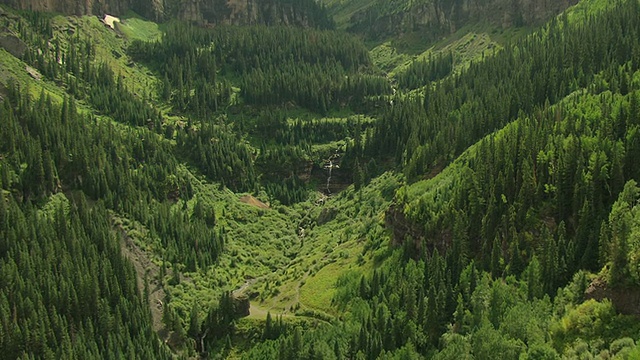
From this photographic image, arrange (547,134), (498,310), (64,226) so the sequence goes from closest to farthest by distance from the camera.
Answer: (498,310), (547,134), (64,226)

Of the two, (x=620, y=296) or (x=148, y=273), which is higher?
(x=620, y=296)

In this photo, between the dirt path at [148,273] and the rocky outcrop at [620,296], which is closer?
the rocky outcrop at [620,296]

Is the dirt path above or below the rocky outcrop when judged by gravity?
below

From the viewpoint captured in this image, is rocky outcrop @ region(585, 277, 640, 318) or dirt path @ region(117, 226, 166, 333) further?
dirt path @ region(117, 226, 166, 333)

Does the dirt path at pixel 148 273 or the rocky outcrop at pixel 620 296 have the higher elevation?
the rocky outcrop at pixel 620 296

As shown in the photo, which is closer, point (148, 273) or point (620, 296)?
point (620, 296)

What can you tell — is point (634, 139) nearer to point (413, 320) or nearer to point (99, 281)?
point (413, 320)

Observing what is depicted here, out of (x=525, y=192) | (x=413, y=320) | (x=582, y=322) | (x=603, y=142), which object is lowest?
(x=413, y=320)

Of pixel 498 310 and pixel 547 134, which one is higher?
pixel 547 134

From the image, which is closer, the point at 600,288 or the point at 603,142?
the point at 600,288

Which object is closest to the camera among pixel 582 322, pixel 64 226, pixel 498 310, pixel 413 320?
pixel 582 322

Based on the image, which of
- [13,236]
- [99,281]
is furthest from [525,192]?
[13,236]
